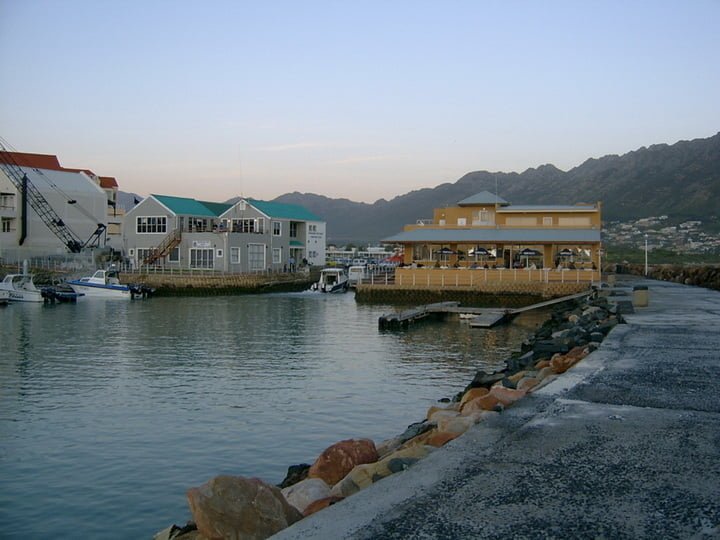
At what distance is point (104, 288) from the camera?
177ft

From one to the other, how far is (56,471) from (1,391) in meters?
7.69

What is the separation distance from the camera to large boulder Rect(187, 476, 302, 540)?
6664 millimetres

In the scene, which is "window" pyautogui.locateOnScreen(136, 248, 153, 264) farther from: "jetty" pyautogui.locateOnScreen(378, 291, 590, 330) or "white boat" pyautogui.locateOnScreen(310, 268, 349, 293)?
"jetty" pyautogui.locateOnScreen(378, 291, 590, 330)

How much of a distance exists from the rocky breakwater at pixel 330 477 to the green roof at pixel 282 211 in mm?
54865

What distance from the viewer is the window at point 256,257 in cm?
6556

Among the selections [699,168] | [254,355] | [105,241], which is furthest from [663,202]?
[254,355]

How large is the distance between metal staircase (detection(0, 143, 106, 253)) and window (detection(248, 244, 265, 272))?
18299mm

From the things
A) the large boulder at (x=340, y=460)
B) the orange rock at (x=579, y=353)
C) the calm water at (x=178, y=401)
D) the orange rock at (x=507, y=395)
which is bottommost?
the calm water at (x=178, y=401)

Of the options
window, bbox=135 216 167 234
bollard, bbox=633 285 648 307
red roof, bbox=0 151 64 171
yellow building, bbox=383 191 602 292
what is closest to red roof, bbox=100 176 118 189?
red roof, bbox=0 151 64 171

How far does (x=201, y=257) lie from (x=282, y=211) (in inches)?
446

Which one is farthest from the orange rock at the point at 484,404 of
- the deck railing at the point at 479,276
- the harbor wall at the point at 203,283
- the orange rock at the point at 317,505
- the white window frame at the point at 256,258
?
the white window frame at the point at 256,258

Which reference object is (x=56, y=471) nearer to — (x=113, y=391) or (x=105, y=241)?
(x=113, y=391)

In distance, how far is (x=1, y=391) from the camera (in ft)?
60.6

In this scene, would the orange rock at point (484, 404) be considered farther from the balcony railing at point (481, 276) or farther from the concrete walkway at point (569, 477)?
the balcony railing at point (481, 276)
